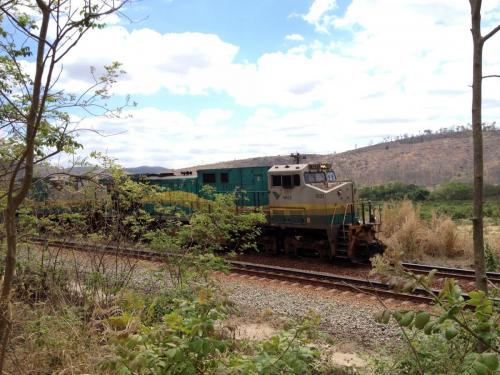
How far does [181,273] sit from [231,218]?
2442mm

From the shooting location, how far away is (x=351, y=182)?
1468 centimetres

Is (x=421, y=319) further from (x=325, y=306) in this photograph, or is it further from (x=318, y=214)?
(x=318, y=214)

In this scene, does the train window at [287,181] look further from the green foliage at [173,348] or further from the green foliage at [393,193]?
the green foliage at [393,193]

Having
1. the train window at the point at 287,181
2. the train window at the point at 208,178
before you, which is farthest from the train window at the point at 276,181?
the train window at the point at 208,178

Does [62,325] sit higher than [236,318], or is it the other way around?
[62,325]

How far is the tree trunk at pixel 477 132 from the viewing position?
9.38 feet

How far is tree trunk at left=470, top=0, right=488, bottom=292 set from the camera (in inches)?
113

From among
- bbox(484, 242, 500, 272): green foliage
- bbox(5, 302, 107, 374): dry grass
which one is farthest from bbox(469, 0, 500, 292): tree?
bbox(484, 242, 500, 272): green foliage

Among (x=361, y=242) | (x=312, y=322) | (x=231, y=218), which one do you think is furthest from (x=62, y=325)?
(x=361, y=242)

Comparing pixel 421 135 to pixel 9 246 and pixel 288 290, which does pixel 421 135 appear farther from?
pixel 9 246

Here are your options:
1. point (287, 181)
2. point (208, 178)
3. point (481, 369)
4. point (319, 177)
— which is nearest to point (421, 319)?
point (481, 369)

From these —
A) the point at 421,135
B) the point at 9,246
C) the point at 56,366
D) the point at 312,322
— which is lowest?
the point at 56,366

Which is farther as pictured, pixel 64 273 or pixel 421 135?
pixel 421 135

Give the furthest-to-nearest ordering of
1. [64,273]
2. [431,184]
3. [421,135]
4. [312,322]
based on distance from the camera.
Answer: [421,135] < [431,184] < [64,273] < [312,322]
